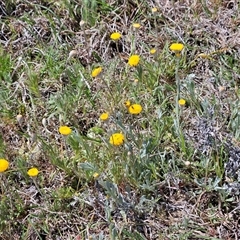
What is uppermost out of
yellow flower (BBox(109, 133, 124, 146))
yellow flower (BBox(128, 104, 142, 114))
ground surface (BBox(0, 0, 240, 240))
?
yellow flower (BBox(128, 104, 142, 114))

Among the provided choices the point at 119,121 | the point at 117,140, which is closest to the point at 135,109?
the point at 119,121

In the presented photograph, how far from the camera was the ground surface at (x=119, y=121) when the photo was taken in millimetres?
2312

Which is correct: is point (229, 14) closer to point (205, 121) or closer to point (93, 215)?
point (205, 121)

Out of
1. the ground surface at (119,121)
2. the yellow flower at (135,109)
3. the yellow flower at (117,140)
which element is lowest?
the ground surface at (119,121)

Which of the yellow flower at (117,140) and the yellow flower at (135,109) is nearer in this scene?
the yellow flower at (117,140)

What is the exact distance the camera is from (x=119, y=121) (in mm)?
2346

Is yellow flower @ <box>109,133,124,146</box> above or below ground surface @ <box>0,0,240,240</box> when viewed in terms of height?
above

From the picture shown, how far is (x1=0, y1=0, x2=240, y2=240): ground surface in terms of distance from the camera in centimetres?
231

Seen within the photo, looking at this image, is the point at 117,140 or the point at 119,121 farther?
the point at 119,121

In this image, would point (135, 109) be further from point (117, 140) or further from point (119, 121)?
point (117, 140)

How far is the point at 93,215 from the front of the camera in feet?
7.72

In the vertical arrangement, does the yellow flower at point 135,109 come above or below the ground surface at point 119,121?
above

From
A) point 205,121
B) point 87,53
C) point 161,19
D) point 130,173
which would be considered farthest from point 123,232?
point 161,19

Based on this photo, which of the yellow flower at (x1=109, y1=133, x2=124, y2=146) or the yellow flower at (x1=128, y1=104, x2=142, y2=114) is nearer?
the yellow flower at (x1=109, y1=133, x2=124, y2=146)
